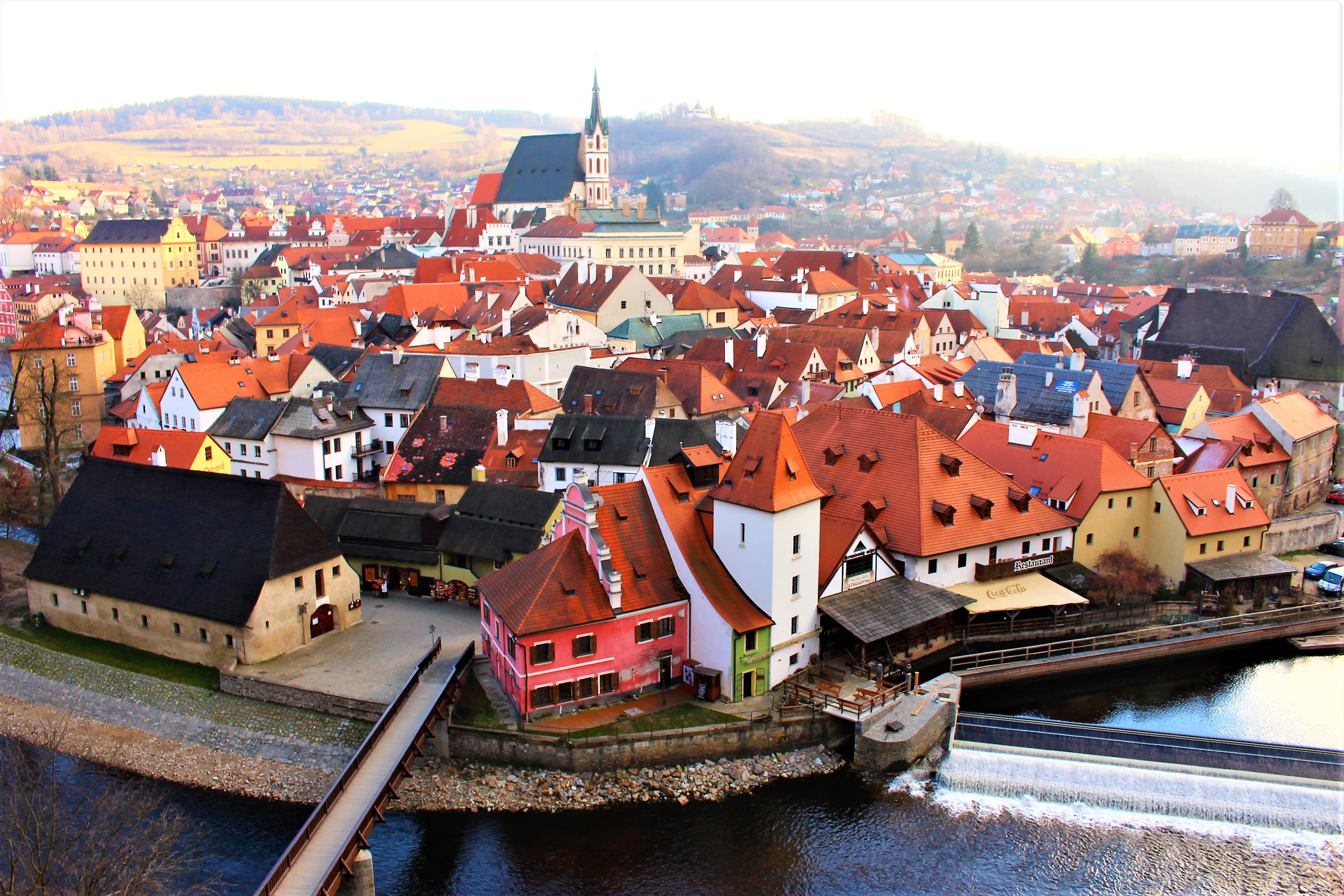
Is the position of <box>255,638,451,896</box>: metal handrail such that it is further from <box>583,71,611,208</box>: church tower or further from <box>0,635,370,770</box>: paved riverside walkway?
<box>583,71,611,208</box>: church tower

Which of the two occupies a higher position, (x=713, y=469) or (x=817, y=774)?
(x=713, y=469)

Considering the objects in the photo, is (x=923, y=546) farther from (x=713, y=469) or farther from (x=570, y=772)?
(x=570, y=772)

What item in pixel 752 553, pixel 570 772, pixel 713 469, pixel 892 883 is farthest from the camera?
pixel 713 469

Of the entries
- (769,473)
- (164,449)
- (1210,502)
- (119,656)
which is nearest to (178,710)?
(119,656)

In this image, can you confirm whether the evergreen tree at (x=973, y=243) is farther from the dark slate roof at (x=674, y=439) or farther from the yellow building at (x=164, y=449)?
the yellow building at (x=164, y=449)

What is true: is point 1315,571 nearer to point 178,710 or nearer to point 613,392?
point 613,392

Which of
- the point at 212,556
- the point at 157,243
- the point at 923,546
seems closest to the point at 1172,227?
the point at 157,243
